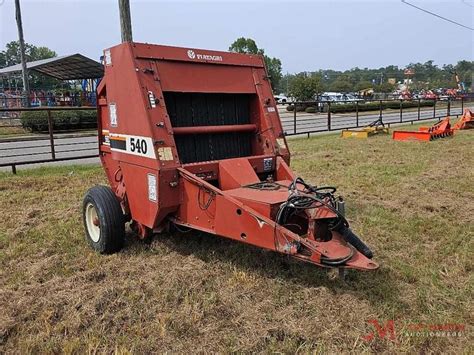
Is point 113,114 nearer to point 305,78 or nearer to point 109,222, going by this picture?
point 109,222

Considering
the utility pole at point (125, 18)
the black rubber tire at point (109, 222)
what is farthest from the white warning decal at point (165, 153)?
the utility pole at point (125, 18)

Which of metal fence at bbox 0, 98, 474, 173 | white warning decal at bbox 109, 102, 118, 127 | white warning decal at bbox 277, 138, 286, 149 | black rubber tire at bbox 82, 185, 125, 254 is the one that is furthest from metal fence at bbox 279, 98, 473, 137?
black rubber tire at bbox 82, 185, 125, 254

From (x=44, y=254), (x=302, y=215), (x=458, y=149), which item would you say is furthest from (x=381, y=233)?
(x=458, y=149)

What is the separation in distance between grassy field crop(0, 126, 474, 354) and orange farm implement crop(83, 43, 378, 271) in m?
0.39

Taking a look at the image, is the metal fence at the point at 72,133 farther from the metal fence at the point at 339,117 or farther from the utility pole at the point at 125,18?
the utility pole at the point at 125,18

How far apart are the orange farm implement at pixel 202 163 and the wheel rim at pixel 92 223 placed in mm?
15

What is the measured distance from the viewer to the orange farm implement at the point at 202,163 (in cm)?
329

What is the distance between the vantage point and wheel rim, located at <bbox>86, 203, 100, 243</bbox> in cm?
456

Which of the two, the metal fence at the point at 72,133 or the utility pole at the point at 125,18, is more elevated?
the utility pole at the point at 125,18

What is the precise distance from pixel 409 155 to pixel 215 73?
712cm

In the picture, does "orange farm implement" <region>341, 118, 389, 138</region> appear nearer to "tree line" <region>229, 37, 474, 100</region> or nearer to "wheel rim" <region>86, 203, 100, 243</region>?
"tree line" <region>229, 37, 474, 100</region>

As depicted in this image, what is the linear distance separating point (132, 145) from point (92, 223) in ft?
3.45

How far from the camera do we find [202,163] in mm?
4035

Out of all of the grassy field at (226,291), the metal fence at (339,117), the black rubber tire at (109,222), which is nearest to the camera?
the grassy field at (226,291)
